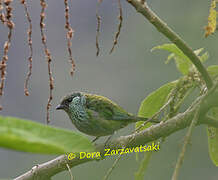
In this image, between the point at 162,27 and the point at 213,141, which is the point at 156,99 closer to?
the point at 213,141

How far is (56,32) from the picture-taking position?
41.6 feet

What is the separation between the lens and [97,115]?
2.80 metres

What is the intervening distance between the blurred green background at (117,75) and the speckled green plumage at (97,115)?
2.87m

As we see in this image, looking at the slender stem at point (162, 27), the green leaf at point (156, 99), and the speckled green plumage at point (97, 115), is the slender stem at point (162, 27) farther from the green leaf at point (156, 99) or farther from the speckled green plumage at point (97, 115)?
the speckled green plumage at point (97, 115)

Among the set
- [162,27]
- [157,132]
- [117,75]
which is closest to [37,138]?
[162,27]

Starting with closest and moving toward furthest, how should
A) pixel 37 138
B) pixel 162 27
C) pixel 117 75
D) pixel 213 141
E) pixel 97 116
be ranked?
pixel 37 138
pixel 162 27
pixel 213 141
pixel 97 116
pixel 117 75

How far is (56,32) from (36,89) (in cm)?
184

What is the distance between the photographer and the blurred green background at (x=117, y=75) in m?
6.66

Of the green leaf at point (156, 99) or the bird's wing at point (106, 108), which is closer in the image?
the green leaf at point (156, 99)

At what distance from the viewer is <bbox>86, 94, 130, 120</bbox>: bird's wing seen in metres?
2.68

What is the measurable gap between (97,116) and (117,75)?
7737 millimetres

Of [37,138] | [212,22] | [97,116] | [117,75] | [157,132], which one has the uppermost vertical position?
[37,138]

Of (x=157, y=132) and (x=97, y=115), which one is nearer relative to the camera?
(x=157, y=132)

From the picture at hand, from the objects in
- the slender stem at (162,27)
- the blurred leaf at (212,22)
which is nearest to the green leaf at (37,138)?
the slender stem at (162,27)
